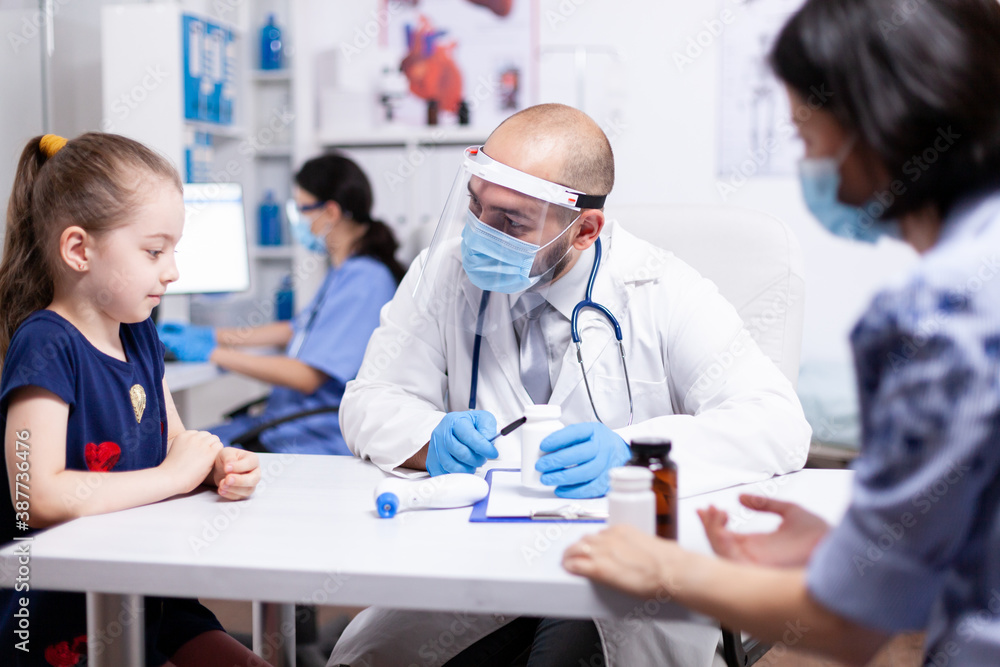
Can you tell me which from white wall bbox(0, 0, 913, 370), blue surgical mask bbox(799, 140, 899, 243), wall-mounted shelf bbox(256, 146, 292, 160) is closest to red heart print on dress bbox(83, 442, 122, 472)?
blue surgical mask bbox(799, 140, 899, 243)

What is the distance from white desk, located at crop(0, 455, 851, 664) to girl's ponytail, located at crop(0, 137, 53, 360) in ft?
1.00

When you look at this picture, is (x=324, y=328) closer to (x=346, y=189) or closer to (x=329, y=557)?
(x=346, y=189)

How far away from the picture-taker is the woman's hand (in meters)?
0.85

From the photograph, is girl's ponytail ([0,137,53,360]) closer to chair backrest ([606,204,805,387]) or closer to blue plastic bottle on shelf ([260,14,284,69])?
chair backrest ([606,204,805,387])

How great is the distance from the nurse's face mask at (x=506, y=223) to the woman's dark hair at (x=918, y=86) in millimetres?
624

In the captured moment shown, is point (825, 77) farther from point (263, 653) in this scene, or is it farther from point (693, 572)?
point (263, 653)

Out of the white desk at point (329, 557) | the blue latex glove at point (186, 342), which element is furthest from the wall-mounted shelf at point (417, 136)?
the white desk at point (329, 557)

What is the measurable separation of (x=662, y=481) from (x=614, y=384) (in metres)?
0.58

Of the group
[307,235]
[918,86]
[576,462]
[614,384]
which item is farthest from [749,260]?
[307,235]

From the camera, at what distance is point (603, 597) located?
0.79 meters

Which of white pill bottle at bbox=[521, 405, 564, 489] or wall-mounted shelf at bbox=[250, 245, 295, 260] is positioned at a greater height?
wall-mounted shelf at bbox=[250, 245, 295, 260]

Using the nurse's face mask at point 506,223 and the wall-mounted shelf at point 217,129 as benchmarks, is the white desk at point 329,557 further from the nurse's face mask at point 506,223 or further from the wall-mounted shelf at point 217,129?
the wall-mounted shelf at point 217,129

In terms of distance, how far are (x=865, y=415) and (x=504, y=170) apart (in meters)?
0.76

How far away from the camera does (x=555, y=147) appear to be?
1388 millimetres
